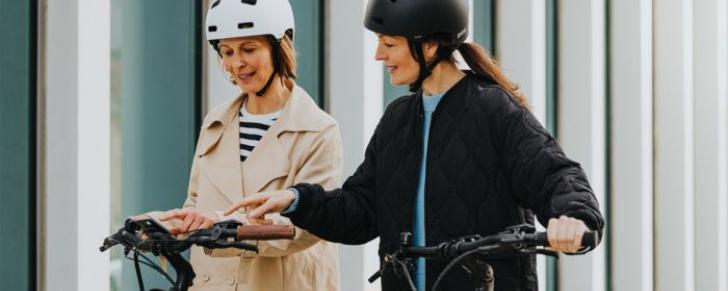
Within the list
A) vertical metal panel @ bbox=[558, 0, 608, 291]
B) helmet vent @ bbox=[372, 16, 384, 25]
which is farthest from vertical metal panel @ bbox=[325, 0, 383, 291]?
helmet vent @ bbox=[372, 16, 384, 25]

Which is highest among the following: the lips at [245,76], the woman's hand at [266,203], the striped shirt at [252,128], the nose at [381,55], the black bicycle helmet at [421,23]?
the black bicycle helmet at [421,23]

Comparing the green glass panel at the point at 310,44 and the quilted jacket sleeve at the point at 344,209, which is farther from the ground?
the green glass panel at the point at 310,44

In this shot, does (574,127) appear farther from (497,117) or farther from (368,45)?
(497,117)

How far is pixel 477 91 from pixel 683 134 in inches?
392

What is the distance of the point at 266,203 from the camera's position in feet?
15.0

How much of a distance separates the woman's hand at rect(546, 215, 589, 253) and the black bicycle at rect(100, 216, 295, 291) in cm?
76

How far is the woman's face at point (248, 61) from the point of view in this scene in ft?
17.4

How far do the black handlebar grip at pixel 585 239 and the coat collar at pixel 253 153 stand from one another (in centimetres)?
161

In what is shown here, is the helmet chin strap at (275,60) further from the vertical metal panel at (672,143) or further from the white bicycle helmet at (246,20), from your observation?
the vertical metal panel at (672,143)

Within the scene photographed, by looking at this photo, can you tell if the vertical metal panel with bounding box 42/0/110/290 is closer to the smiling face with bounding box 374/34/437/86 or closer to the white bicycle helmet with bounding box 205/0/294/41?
the white bicycle helmet with bounding box 205/0/294/41

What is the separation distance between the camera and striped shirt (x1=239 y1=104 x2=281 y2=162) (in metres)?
5.36
